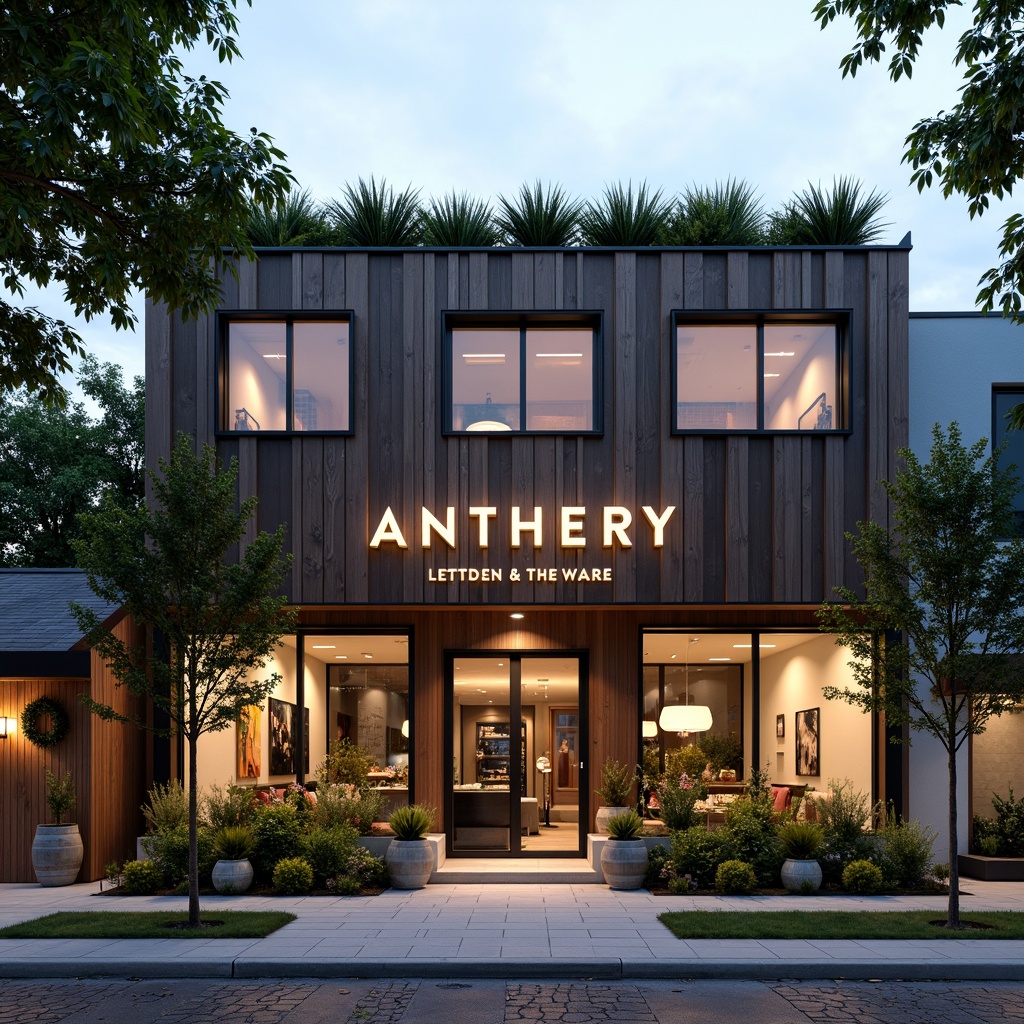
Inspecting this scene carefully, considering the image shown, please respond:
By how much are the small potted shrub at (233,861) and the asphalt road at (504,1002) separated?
381 cm

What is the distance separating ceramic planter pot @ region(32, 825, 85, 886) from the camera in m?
13.7

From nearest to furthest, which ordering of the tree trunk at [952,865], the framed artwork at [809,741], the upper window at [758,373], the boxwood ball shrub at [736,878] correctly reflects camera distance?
the tree trunk at [952,865]
the boxwood ball shrub at [736,878]
the upper window at [758,373]
the framed artwork at [809,741]

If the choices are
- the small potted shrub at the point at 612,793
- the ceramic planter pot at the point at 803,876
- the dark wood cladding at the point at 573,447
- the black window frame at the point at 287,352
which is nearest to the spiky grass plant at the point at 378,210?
the dark wood cladding at the point at 573,447

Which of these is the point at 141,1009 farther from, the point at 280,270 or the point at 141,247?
the point at 280,270

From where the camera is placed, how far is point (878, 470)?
47.6ft

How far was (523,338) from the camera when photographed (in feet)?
49.4

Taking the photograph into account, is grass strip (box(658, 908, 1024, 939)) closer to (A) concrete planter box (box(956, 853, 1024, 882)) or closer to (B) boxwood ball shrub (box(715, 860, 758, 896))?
(B) boxwood ball shrub (box(715, 860, 758, 896))

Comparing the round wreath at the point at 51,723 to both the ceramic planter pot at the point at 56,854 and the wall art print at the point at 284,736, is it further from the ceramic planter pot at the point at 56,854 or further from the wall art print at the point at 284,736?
the wall art print at the point at 284,736

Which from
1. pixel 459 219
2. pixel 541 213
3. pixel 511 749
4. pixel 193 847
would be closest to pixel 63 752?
pixel 193 847

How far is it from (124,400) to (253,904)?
23760 mm

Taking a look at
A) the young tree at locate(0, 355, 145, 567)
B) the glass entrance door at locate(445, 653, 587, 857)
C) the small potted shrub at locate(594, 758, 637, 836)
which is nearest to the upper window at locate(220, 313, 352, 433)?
the glass entrance door at locate(445, 653, 587, 857)

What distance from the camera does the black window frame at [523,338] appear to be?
48.0ft

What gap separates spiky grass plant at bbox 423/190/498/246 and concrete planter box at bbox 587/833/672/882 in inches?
364

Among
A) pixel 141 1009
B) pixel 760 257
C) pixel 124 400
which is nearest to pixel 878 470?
pixel 760 257
